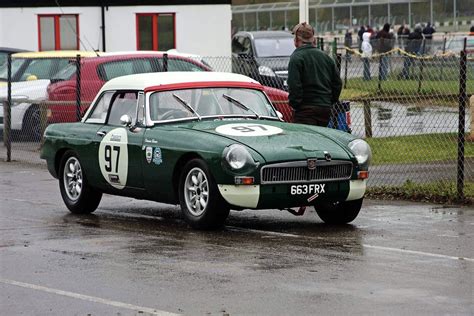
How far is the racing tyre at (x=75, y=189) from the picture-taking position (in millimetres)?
13133

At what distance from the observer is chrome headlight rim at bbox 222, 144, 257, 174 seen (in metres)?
11.0

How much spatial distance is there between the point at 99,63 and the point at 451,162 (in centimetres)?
690

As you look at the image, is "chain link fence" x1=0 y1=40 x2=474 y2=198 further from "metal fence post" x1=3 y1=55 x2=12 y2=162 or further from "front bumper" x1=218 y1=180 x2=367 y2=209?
"front bumper" x1=218 y1=180 x2=367 y2=209

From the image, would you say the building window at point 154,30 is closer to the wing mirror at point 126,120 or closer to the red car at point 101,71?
the red car at point 101,71

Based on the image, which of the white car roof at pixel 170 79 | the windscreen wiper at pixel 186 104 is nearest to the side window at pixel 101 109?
the white car roof at pixel 170 79

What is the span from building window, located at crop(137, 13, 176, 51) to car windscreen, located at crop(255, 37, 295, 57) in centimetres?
246

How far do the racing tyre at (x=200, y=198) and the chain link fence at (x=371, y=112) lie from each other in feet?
10.6

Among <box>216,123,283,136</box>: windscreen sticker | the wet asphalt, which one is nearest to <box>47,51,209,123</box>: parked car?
the wet asphalt

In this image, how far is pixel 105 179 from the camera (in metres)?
12.7

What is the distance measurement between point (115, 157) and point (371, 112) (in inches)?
289

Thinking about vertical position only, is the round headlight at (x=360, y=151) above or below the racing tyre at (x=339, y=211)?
above

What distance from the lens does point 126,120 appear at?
12.4 m

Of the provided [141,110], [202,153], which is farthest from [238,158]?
[141,110]

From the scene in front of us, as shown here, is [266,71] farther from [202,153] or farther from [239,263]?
[239,263]
